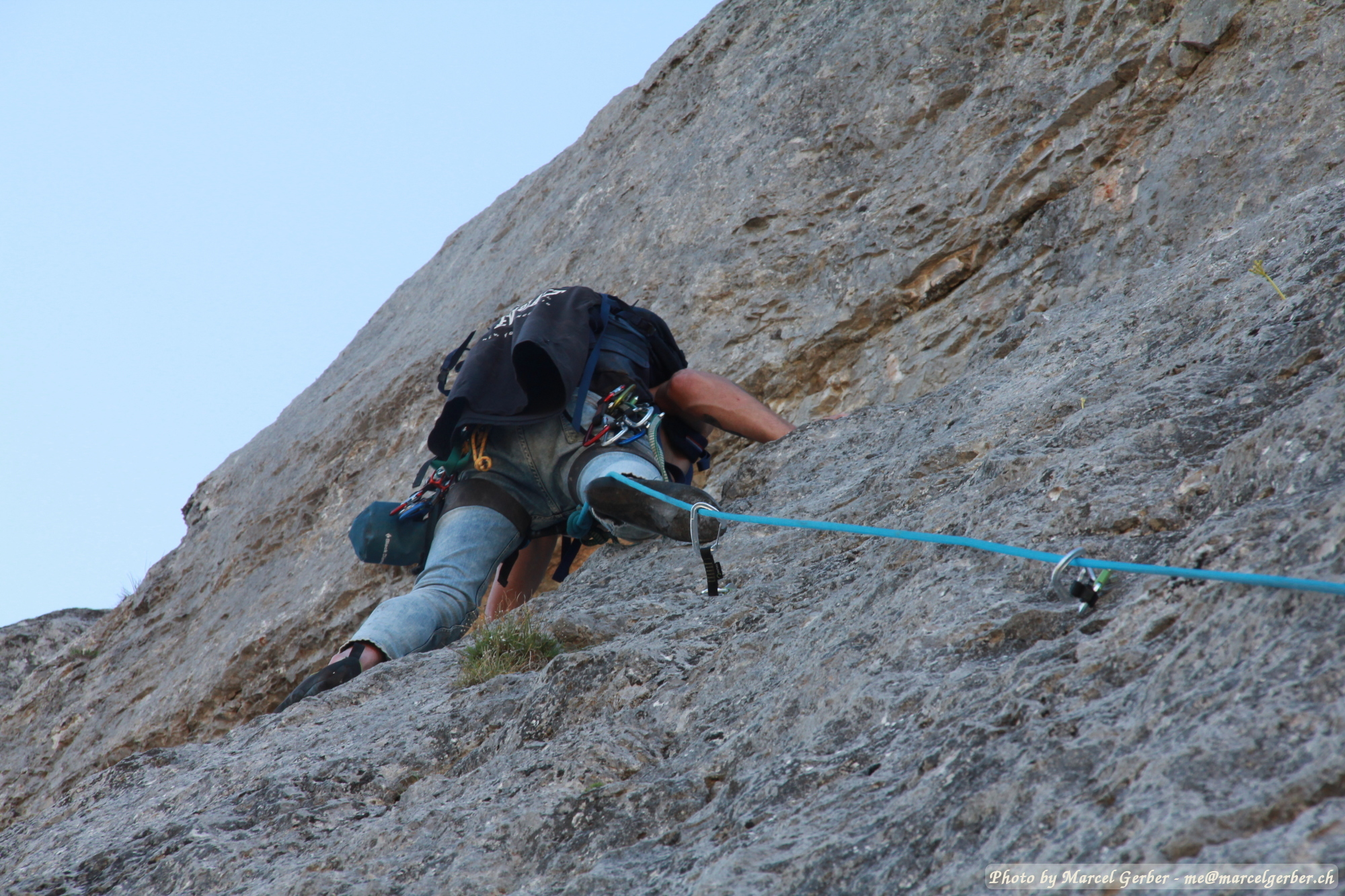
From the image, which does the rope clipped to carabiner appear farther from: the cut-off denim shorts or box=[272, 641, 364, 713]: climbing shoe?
box=[272, 641, 364, 713]: climbing shoe

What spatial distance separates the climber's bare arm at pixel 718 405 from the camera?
4.50 metres

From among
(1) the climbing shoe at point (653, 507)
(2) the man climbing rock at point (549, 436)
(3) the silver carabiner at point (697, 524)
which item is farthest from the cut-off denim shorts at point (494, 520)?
(3) the silver carabiner at point (697, 524)

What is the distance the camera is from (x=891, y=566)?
2438 mm

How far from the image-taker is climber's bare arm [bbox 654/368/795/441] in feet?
14.8

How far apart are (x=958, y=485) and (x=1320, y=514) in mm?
1325

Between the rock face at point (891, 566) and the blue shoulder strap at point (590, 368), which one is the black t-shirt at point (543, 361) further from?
the rock face at point (891, 566)

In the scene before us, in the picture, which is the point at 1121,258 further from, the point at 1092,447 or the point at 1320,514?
the point at 1320,514

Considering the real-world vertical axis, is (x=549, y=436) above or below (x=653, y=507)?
above

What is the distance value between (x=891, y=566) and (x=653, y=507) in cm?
118

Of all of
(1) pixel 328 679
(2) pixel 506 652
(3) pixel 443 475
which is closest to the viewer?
(2) pixel 506 652

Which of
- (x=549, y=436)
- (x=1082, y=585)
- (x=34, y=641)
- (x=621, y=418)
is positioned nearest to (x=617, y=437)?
(x=621, y=418)

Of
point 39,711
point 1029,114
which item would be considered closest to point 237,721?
point 39,711

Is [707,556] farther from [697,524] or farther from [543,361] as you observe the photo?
[543,361]

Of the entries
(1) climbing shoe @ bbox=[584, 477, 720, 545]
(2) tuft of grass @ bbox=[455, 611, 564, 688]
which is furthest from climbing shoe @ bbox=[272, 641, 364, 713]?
(1) climbing shoe @ bbox=[584, 477, 720, 545]
